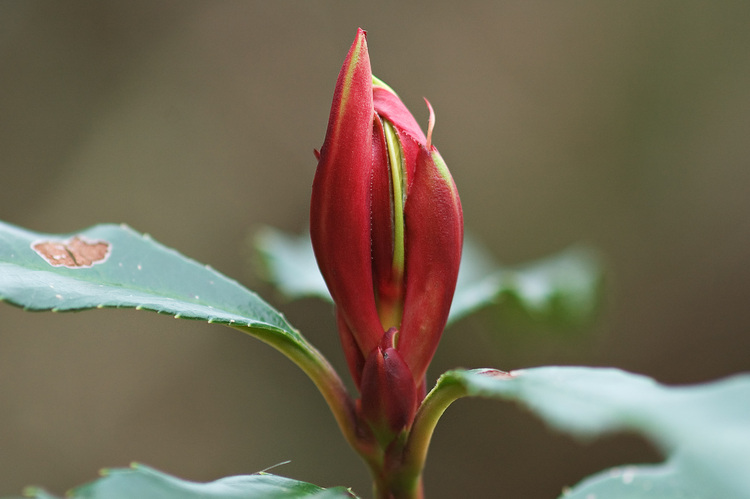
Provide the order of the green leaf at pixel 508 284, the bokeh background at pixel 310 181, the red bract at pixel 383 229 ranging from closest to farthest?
the red bract at pixel 383 229 < the green leaf at pixel 508 284 < the bokeh background at pixel 310 181

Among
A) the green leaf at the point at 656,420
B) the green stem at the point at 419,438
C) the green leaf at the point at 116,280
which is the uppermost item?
the green leaf at the point at 656,420

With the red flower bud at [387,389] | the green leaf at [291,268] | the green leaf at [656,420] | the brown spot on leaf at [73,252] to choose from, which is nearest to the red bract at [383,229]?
the red flower bud at [387,389]

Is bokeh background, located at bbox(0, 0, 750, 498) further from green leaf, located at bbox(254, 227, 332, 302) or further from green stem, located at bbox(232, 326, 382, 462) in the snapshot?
green stem, located at bbox(232, 326, 382, 462)

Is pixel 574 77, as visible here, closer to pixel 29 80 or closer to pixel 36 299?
pixel 29 80

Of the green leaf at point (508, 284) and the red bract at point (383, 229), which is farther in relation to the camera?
the green leaf at point (508, 284)

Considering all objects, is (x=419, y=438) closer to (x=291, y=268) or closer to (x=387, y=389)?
(x=387, y=389)

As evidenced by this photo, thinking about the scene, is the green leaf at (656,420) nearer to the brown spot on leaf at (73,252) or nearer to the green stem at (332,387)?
the green stem at (332,387)

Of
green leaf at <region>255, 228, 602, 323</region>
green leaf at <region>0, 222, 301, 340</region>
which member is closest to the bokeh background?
green leaf at <region>255, 228, 602, 323</region>
